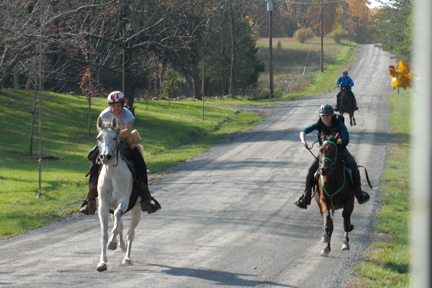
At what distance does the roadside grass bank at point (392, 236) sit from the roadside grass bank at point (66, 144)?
7917 millimetres

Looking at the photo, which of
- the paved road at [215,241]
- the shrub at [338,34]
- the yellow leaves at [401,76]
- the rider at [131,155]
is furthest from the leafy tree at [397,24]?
the yellow leaves at [401,76]

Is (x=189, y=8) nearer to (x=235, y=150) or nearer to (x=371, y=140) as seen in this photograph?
(x=235, y=150)

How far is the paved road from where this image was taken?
7.97m

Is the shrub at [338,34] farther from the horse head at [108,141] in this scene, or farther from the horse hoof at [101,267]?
the horse hoof at [101,267]

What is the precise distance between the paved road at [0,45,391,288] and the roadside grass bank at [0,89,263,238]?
174 centimetres

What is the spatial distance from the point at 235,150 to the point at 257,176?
5.84 metres

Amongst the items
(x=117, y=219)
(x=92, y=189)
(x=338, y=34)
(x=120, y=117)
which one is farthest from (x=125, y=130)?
(x=338, y=34)

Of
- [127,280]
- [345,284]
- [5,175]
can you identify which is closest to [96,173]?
[127,280]

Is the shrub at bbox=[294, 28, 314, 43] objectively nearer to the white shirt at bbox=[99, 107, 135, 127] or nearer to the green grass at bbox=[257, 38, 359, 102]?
the green grass at bbox=[257, 38, 359, 102]

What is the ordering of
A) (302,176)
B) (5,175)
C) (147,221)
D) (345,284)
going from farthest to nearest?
(5,175)
(302,176)
(147,221)
(345,284)

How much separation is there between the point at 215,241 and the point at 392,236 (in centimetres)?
390

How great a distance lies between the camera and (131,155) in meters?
9.09

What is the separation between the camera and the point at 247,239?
10242mm

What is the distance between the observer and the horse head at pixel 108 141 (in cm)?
755
